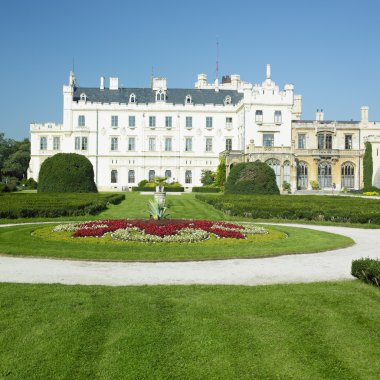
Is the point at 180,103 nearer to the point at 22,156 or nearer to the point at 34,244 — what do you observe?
the point at 22,156

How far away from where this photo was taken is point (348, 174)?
62688mm

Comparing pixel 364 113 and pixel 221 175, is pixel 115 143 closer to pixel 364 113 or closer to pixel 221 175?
pixel 221 175

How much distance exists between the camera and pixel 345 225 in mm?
23250

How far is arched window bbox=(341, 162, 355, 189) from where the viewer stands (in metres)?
62.6

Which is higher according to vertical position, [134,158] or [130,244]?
[134,158]

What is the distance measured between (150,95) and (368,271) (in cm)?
6124

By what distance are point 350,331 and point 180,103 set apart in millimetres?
62724

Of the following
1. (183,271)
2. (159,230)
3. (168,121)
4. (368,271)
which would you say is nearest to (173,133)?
(168,121)

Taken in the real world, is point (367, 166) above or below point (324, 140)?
below

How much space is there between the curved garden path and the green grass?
1.19 metres

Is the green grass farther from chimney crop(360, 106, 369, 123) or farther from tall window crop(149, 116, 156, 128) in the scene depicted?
chimney crop(360, 106, 369, 123)

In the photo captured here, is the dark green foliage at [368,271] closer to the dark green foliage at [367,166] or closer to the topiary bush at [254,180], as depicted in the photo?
the topiary bush at [254,180]

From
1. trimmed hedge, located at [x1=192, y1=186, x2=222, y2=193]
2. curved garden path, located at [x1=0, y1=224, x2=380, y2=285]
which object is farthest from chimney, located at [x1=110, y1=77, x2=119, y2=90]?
curved garden path, located at [x1=0, y1=224, x2=380, y2=285]

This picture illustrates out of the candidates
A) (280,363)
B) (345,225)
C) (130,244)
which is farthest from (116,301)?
(345,225)
